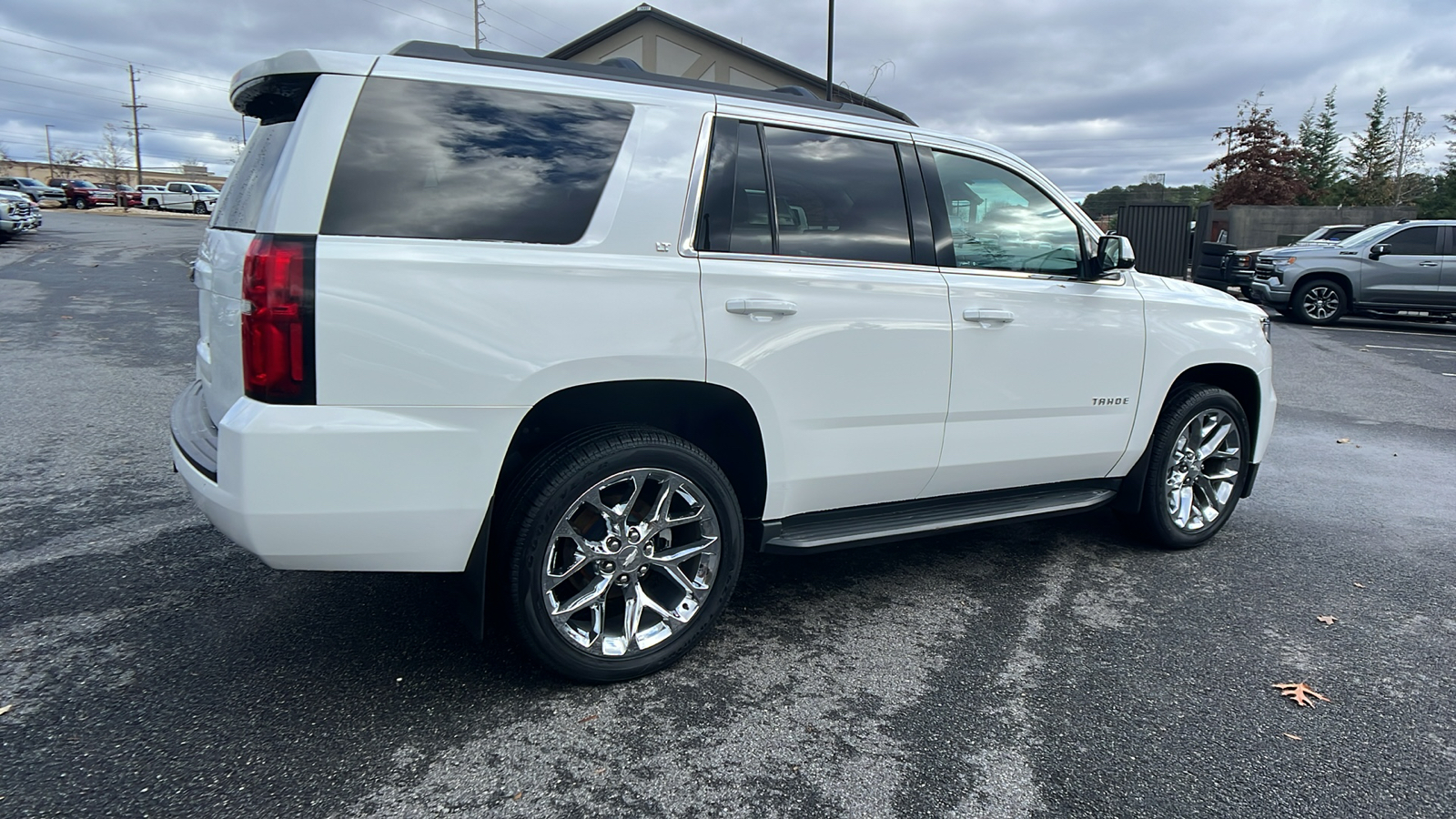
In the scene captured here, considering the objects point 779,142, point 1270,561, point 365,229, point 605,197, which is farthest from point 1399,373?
point 365,229

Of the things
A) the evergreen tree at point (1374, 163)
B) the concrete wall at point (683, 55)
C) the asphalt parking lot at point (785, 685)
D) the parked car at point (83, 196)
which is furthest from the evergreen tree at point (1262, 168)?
the parked car at point (83, 196)

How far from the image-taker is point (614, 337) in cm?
279

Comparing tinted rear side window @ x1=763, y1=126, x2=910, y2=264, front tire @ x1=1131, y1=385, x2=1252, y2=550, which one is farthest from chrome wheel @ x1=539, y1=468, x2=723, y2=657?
front tire @ x1=1131, y1=385, x2=1252, y2=550

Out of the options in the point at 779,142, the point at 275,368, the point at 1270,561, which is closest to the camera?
the point at 275,368

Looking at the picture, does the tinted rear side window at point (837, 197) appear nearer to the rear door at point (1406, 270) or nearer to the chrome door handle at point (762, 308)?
the chrome door handle at point (762, 308)

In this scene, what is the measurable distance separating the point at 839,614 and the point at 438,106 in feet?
7.68

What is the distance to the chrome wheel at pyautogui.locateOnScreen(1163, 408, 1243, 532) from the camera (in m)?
4.46

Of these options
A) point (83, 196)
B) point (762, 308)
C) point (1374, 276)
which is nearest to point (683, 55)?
point (1374, 276)

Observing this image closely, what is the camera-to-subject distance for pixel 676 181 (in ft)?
9.88

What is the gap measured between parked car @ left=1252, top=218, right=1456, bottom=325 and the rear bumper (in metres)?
17.0

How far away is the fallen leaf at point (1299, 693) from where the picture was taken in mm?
3031

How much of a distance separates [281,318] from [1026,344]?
271 cm

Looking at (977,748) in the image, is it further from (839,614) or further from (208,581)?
(208,581)

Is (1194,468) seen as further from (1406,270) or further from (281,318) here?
(1406,270)
